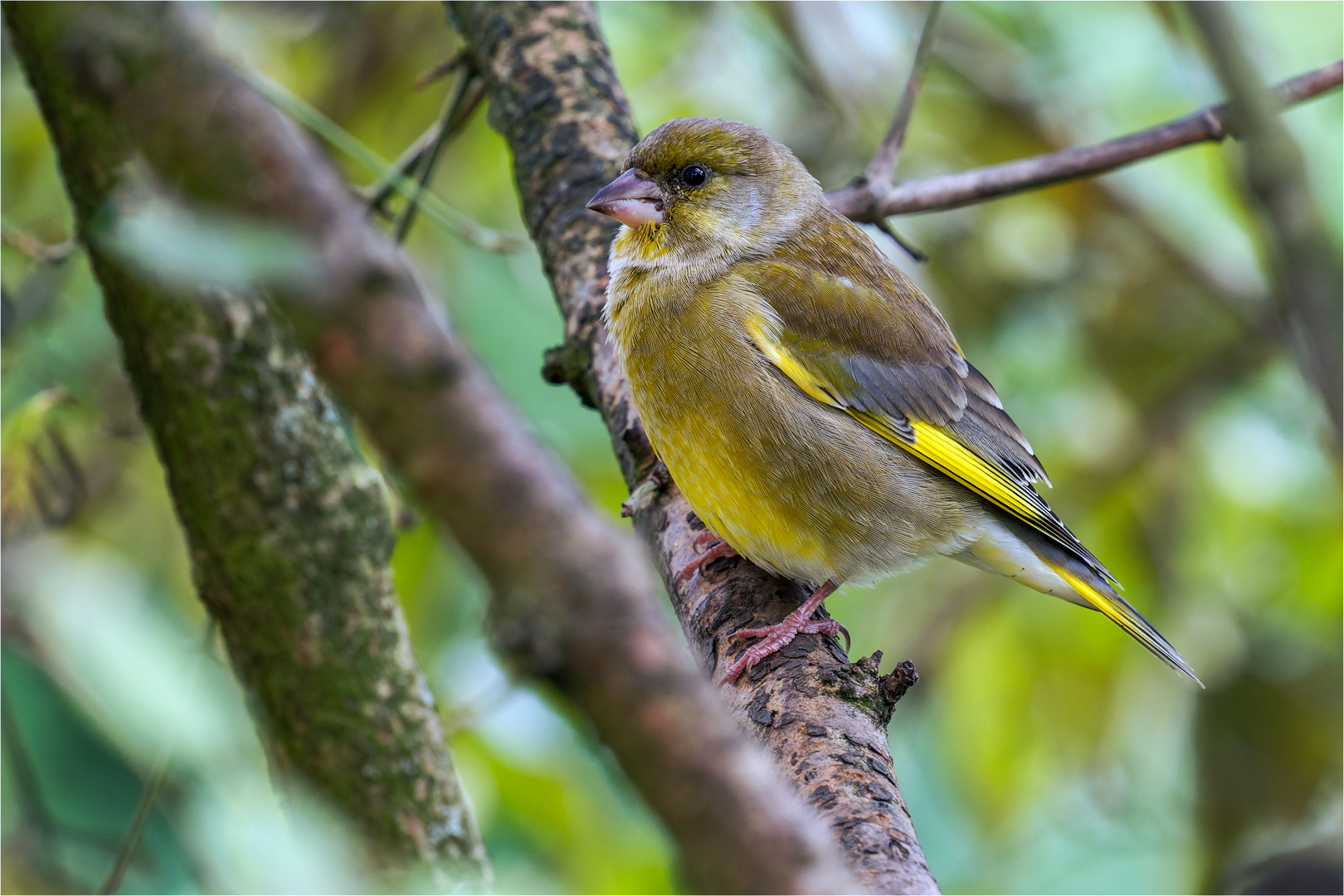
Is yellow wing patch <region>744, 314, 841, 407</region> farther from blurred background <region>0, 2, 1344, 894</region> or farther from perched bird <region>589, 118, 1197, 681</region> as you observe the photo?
blurred background <region>0, 2, 1344, 894</region>

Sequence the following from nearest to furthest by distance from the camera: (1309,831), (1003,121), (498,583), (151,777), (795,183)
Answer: (498,583) < (151,777) < (795,183) < (1309,831) < (1003,121)

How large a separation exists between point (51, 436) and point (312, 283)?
223 cm

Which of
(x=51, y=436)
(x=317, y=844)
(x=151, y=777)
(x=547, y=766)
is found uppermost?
(x=51, y=436)

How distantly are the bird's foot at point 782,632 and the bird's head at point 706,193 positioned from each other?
3.40 ft

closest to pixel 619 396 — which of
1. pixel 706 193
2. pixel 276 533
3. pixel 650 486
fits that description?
pixel 650 486

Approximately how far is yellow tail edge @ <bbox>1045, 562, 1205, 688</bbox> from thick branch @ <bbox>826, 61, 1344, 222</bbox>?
0.98 meters

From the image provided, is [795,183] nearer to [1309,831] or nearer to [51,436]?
[51,436]

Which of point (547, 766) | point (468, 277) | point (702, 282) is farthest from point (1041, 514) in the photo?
point (468, 277)

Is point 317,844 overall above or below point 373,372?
below

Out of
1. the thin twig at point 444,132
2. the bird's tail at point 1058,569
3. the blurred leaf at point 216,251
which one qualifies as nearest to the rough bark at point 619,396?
the thin twig at point 444,132

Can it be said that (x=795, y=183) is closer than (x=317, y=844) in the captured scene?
No

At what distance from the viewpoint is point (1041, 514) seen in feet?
9.40

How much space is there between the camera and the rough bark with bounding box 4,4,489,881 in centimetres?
207

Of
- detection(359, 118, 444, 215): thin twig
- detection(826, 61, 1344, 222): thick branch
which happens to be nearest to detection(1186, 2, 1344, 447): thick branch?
detection(826, 61, 1344, 222): thick branch
